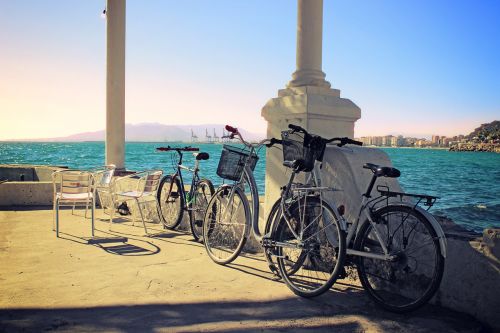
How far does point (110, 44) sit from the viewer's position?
9430 mm

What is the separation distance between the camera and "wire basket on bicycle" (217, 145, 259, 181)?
460 cm

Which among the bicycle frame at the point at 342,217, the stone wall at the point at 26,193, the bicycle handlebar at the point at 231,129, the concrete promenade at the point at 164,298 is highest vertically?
the bicycle handlebar at the point at 231,129

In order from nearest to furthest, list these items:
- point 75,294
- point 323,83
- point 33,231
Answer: point 75,294 → point 323,83 → point 33,231

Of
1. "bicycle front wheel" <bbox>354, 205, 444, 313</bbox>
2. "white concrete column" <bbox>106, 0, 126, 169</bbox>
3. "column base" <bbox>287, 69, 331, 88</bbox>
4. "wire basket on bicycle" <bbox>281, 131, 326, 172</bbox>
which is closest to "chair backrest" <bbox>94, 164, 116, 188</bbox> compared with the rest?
"white concrete column" <bbox>106, 0, 126, 169</bbox>

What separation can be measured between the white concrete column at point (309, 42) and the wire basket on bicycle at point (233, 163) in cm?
123

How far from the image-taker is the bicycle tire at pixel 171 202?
6.44 metres

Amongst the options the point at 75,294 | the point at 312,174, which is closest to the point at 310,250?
the point at 312,174

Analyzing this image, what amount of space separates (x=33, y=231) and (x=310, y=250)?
463 centimetres

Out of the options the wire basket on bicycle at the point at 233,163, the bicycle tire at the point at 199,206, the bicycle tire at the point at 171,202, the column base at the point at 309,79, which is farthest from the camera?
the bicycle tire at the point at 171,202

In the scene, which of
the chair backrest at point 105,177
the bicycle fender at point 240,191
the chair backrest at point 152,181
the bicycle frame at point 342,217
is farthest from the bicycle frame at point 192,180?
the bicycle frame at point 342,217

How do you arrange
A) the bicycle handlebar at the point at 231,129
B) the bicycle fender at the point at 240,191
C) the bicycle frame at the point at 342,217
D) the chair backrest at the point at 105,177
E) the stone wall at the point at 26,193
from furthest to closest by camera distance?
1. the stone wall at the point at 26,193
2. the chair backrest at the point at 105,177
3. the bicycle handlebar at the point at 231,129
4. the bicycle fender at the point at 240,191
5. the bicycle frame at the point at 342,217

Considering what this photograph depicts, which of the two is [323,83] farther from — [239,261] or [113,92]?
[113,92]

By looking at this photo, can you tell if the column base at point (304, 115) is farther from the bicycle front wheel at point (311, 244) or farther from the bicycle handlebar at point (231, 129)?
the bicycle front wheel at point (311, 244)

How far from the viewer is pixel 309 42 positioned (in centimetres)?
524
